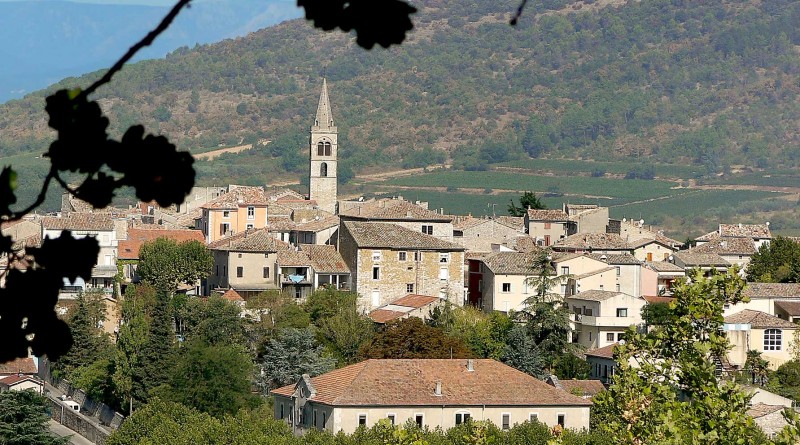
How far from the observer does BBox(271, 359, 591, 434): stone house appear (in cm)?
4550

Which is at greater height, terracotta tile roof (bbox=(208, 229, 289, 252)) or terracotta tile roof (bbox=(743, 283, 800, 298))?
terracotta tile roof (bbox=(208, 229, 289, 252))

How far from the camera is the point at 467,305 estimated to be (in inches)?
2397

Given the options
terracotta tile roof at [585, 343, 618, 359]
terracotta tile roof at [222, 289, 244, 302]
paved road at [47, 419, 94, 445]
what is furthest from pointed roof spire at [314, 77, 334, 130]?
paved road at [47, 419, 94, 445]

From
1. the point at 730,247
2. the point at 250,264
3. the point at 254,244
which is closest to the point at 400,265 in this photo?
the point at 254,244

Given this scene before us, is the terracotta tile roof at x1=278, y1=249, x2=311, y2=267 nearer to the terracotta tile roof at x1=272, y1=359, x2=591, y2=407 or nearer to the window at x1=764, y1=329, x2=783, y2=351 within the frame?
the terracotta tile roof at x1=272, y1=359, x2=591, y2=407

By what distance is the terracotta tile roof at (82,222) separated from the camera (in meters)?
67.4

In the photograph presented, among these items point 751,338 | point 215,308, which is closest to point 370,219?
point 215,308

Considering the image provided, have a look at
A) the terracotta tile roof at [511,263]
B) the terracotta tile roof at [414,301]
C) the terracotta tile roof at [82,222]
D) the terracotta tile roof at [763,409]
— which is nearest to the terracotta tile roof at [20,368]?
the terracotta tile roof at [82,222]

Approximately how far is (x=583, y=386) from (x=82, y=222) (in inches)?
1083

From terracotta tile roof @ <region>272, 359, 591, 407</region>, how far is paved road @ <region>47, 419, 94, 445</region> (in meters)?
6.34

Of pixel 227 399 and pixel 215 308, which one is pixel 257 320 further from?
pixel 227 399

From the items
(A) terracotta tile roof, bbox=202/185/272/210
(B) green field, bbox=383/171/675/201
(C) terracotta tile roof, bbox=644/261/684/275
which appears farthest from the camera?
(B) green field, bbox=383/171/675/201

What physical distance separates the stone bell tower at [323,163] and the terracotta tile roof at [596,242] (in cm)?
2763

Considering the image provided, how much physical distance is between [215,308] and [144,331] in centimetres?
270
